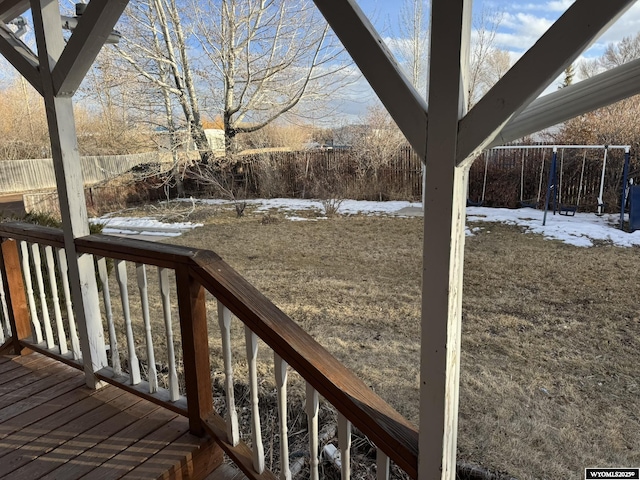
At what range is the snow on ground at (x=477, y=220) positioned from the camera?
22.4 ft

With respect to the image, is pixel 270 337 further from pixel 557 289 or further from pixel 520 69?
pixel 557 289

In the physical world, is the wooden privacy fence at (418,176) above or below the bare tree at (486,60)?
below

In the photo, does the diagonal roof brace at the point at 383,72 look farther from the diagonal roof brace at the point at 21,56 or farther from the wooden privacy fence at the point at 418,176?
the wooden privacy fence at the point at 418,176

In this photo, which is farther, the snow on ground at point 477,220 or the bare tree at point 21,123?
the bare tree at point 21,123

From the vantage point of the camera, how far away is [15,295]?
2438 millimetres

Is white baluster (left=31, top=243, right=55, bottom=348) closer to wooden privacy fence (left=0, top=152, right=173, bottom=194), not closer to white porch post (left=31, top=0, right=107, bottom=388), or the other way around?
white porch post (left=31, top=0, right=107, bottom=388)

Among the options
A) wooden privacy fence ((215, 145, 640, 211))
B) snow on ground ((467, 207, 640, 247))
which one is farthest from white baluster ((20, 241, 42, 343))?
wooden privacy fence ((215, 145, 640, 211))

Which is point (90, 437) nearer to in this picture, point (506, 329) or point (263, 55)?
point (506, 329)

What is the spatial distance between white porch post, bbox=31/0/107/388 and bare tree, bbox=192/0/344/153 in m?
9.02

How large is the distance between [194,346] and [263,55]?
1026 centimetres

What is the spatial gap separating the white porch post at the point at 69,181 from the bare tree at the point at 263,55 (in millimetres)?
9024

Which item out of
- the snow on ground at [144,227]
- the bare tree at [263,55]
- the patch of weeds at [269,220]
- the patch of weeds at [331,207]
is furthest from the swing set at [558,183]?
the snow on ground at [144,227]

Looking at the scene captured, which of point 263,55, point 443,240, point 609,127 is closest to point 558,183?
point 609,127

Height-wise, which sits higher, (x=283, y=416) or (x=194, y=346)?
(x=194, y=346)
